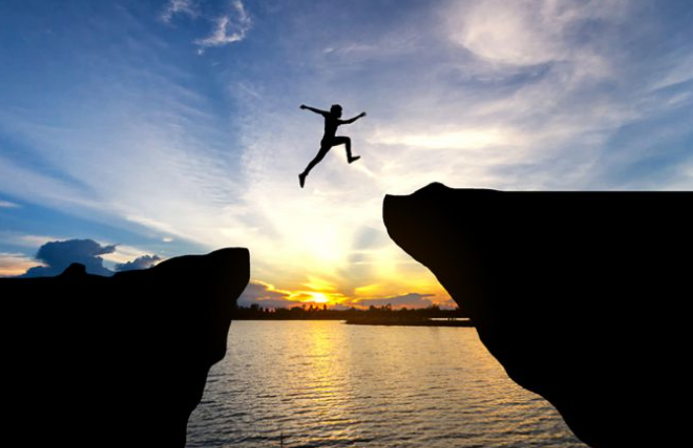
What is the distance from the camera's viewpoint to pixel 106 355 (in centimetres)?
973

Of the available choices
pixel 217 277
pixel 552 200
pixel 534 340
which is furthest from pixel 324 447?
pixel 552 200

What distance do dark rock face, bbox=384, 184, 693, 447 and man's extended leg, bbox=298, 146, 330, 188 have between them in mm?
3983

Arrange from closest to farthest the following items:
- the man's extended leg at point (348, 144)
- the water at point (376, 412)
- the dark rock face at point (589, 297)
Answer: the dark rock face at point (589, 297) → the man's extended leg at point (348, 144) → the water at point (376, 412)

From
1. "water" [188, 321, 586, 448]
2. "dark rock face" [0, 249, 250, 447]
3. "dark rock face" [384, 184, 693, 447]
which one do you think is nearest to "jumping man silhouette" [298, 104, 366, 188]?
"dark rock face" [384, 184, 693, 447]

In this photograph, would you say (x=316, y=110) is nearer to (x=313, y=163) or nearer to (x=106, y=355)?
(x=313, y=163)

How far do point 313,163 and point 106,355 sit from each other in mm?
7272

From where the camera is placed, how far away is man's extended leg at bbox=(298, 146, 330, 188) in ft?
38.6

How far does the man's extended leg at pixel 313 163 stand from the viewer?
11.8 m

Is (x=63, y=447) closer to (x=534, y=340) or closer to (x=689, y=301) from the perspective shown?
(x=534, y=340)

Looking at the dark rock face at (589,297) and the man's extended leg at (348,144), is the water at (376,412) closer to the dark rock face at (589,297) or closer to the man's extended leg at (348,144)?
the dark rock face at (589,297)

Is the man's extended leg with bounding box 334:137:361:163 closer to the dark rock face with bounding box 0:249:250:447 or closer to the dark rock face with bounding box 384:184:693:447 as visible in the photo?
the dark rock face with bounding box 384:184:693:447

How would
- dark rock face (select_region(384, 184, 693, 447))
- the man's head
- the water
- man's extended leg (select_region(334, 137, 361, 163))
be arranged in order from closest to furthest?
dark rock face (select_region(384, 184, 693, 447))
the man's head
man's extended leg (select_region(334, 137, 361, 163))
the water

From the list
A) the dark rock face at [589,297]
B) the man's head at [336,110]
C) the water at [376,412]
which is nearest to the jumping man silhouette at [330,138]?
the man's head at [336,110]

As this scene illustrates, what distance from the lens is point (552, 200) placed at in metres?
8.92
